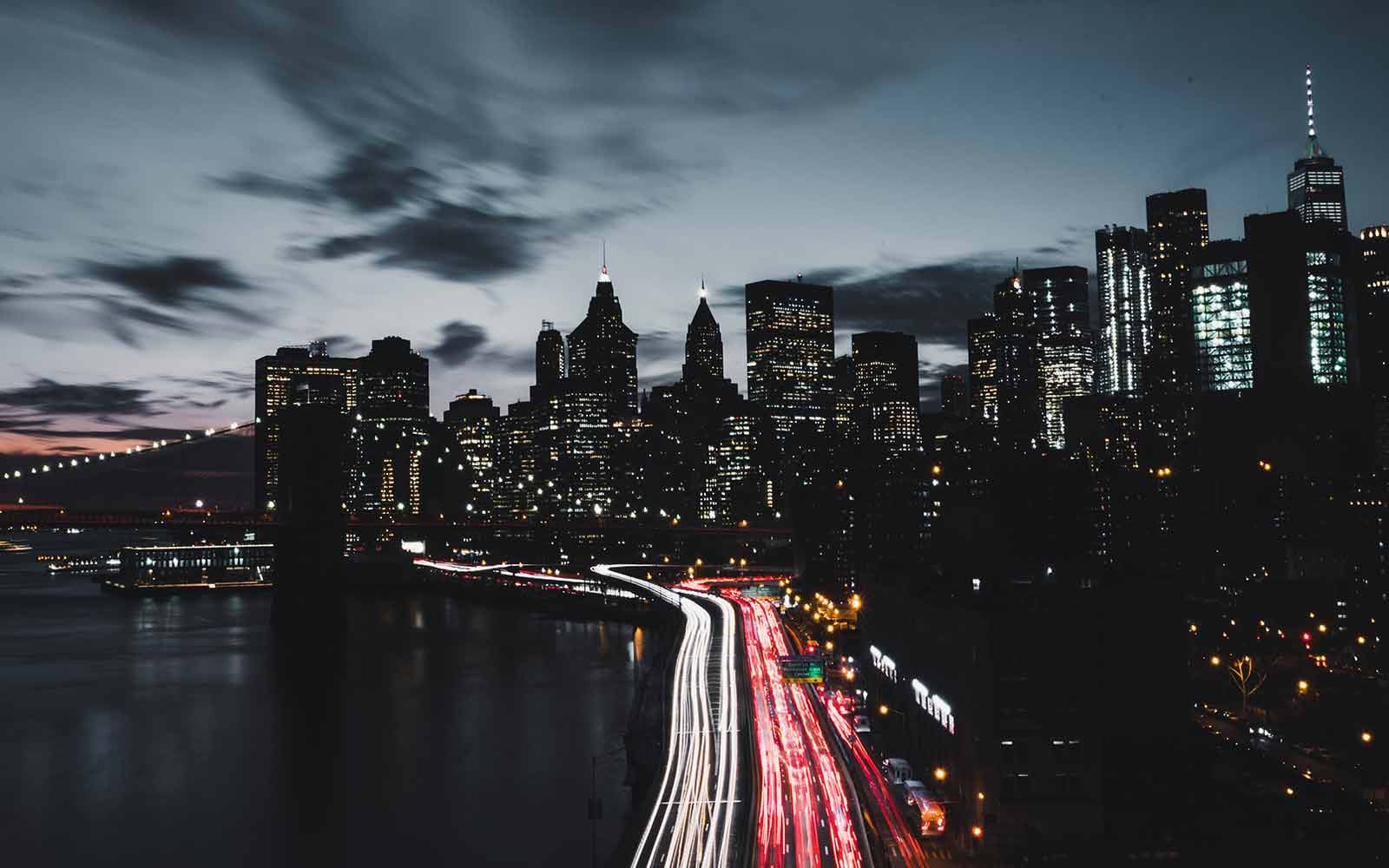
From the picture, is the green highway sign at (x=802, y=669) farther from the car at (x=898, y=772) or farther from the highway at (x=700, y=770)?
the car at (x=898, y=772)

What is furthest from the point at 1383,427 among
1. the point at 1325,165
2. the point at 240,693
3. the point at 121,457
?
the point at 121,457

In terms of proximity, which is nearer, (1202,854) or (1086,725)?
(1202,854)

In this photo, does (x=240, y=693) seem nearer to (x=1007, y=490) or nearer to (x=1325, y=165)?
(x=1007, y=490)

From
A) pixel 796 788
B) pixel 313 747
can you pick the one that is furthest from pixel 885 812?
pixel 313 747

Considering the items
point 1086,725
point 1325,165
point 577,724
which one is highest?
point 1325,165

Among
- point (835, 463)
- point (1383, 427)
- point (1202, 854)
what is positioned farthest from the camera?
point (835, 463)

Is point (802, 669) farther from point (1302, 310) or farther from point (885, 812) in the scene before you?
point (1302, 310)
